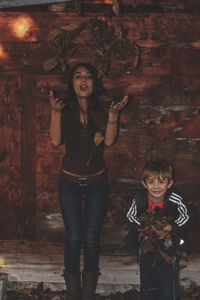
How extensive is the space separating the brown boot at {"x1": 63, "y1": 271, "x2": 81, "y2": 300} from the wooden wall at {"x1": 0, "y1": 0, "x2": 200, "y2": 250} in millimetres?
1036

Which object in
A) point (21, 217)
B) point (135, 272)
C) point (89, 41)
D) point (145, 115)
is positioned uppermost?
point (89, 41)

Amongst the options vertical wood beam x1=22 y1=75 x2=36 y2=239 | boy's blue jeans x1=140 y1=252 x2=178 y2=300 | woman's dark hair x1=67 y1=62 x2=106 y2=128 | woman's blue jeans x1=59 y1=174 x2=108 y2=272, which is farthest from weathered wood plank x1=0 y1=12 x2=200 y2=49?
boy's blue jeans x1=140 y1=252 x2=178 y2=300

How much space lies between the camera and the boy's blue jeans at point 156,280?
4852 mm

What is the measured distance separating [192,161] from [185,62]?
3.74 feet

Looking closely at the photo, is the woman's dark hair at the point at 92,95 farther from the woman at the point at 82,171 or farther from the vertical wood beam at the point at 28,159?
the vertical wood beam at the point at 28,159

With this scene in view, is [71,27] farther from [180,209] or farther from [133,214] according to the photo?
[180,209]

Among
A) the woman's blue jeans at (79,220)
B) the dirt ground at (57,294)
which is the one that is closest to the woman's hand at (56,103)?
the woman's blue jeans at (79,220)

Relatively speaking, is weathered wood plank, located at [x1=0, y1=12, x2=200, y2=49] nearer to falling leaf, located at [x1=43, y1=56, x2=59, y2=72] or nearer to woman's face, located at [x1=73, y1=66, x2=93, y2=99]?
falling leaf, located at [x1=43, y1=56, x2=59, y2=72]

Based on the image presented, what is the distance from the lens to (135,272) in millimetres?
5844

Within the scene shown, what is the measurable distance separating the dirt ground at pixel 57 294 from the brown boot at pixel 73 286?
0.46 m

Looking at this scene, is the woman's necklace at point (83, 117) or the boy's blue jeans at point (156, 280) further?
the woman's necklace at point (83, 117)

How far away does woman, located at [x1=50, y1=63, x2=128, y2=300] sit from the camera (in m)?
5.28

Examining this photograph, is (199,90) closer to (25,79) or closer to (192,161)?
(192,161)

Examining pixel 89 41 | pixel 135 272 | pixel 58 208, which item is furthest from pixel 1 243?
pixel 89 41
